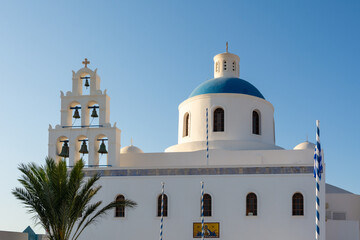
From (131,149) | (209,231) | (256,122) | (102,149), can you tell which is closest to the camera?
(209,231)

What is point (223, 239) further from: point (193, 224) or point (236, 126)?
point (236, 126)

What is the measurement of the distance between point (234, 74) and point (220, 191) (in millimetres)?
7578

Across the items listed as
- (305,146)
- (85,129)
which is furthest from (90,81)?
(305,146)

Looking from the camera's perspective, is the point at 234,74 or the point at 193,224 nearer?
the point at 193,224

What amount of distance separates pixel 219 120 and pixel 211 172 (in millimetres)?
3785

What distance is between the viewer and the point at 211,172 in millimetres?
21375

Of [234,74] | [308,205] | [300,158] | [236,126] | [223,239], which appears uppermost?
Result: [234,74]

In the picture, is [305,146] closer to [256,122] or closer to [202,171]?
[256,122]

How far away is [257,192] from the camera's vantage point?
824 inches

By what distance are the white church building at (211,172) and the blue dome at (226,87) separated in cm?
7

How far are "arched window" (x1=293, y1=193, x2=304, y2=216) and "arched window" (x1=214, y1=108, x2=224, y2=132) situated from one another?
505 centimetres

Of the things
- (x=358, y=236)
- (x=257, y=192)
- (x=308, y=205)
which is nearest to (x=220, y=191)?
(x=257, y=192)

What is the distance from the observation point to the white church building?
68.1 feet

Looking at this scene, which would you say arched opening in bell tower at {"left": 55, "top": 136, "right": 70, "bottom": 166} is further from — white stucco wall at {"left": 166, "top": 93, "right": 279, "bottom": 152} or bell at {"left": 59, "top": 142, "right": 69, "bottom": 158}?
white stucco wall at {"left": 166, "top": 93, "right": 279, "bottom": 152}
